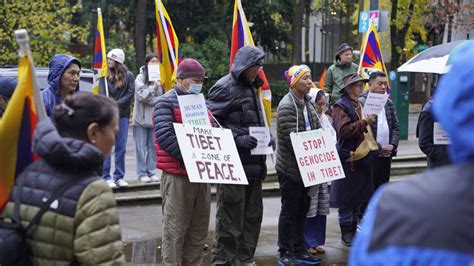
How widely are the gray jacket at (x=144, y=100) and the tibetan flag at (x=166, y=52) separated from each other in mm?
3134

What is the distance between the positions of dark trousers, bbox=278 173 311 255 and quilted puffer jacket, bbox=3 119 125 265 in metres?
4.54

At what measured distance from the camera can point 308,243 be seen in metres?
8.40

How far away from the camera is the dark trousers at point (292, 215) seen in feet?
25.5

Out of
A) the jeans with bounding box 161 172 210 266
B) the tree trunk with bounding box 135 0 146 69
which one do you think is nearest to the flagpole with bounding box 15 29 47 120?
the jeans with bounding box 161 172 210 266

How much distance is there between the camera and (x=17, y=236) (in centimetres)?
327

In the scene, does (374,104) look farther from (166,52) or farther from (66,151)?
(66,151)

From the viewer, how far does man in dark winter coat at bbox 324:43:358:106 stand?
11.6m

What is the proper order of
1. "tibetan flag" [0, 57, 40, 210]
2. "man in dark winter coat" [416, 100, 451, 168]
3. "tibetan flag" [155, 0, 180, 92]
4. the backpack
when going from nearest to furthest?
the backpack, "tibetan flag" [0, 57, 40, 210], "man in dark winter coat" [416, 100, 451, 168], "tibetan flag" [155, 0, 180, 92]

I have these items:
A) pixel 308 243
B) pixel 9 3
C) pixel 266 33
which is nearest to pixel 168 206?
pixel 308 243

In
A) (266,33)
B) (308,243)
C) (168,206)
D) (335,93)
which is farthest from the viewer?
(266,33)

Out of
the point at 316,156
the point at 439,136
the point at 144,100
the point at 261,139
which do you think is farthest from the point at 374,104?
the point at 144,100

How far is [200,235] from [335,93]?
545cm

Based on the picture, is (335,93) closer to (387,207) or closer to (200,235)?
(200,235)

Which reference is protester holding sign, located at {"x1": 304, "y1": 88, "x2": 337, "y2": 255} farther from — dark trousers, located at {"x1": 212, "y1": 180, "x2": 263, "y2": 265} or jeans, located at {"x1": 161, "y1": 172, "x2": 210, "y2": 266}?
jeans, located at {"x1": 161, "y1": 172, "x2": 210, "y2": 266}
